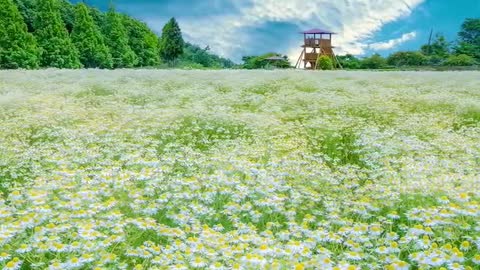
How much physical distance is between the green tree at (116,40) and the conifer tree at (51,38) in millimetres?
9124

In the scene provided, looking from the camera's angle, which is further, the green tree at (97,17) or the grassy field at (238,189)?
the green tree at (97,17)

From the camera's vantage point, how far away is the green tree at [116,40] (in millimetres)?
56219

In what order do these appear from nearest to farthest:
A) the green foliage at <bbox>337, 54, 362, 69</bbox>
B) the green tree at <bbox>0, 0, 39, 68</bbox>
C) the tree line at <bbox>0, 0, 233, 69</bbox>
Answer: the green tree at <bbox>0, 0, 39, 68</bbox> → the tree line at <bbox>0, 0, 233, 69</bbox> → the green foliage at <bbox>337, 54, 362, 69</bbox>

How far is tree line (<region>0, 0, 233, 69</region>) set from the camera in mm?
42812

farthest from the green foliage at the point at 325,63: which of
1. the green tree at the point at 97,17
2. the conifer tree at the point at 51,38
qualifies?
the green tree at the point at 97,17

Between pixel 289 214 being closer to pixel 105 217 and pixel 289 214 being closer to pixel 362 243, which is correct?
pixel 362 243

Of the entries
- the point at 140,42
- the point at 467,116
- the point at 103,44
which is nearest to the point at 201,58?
the point at 140,42

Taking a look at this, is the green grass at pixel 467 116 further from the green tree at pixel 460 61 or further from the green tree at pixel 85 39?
the green tree at pixel 85 39

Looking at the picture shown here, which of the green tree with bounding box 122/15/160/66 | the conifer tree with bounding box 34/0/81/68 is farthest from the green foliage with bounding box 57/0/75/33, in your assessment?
the conifer tree with bounding box 34/0/81/68

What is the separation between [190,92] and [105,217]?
12800 mm

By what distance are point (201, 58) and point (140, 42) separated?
19.8 m

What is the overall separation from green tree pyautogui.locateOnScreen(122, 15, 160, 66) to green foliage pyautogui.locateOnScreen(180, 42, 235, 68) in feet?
36.3

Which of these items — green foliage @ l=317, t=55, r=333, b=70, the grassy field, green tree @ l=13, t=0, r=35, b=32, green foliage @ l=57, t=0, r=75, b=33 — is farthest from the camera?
green foliage @ l=57, t=0, r=75, b=33

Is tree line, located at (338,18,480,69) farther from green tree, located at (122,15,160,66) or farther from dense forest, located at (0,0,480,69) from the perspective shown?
green tree, located at (122,15,160,66)
